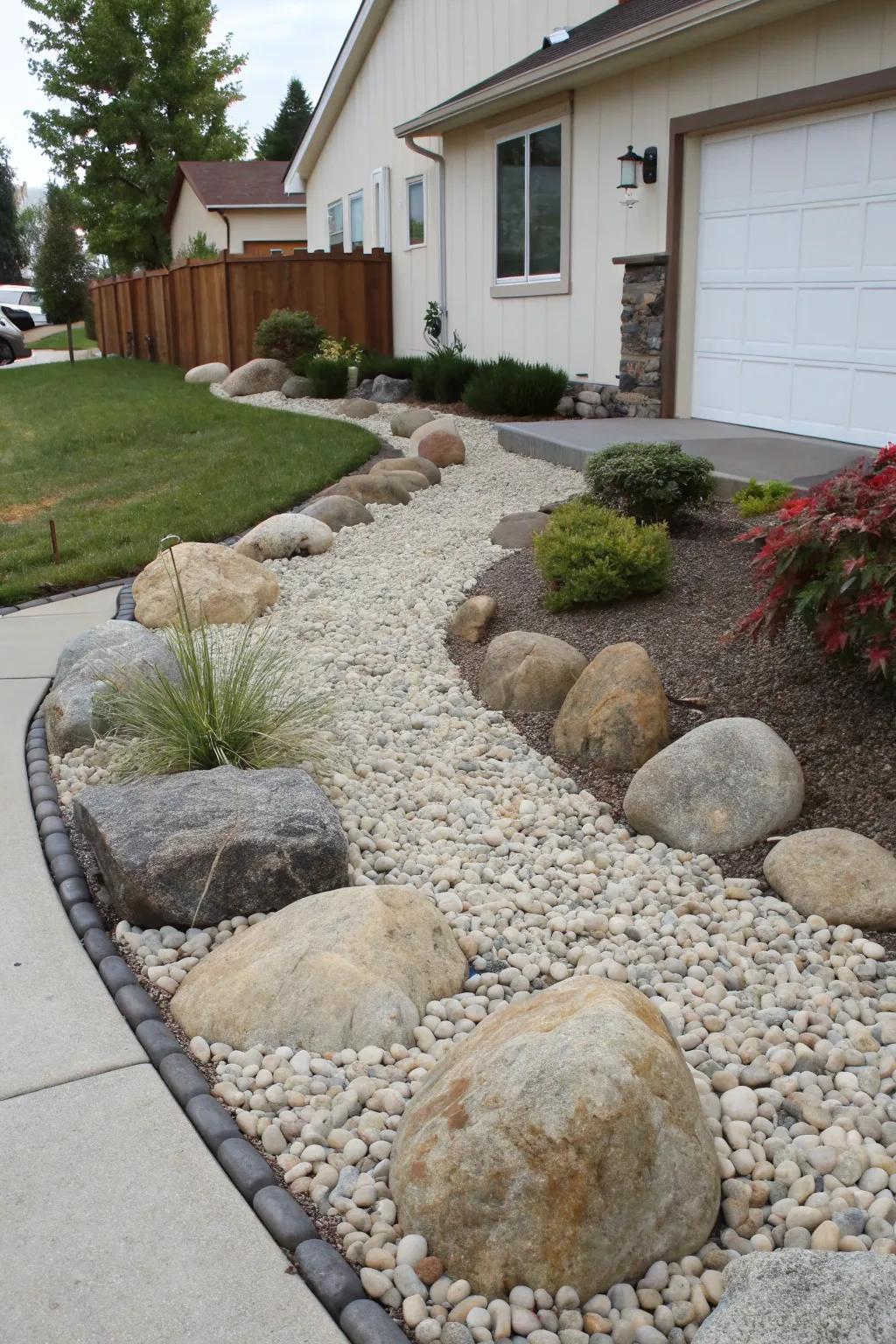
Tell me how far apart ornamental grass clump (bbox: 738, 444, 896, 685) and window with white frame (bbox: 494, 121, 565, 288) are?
8.21 m

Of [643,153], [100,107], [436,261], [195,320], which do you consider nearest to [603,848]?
[643,153]

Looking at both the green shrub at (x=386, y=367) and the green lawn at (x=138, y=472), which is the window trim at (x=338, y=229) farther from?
the green shrub at (x=386, y=367)

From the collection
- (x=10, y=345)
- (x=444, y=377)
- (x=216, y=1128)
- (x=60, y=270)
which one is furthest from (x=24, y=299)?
(x=216, y=1128)

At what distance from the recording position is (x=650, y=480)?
243 inches

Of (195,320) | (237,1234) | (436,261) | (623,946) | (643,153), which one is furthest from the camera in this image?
(195,320)

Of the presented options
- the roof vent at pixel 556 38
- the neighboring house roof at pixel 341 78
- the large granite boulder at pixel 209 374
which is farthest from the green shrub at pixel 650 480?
the neighboring house roof at pixel 341 78

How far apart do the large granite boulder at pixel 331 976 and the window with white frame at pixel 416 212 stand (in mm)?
13725

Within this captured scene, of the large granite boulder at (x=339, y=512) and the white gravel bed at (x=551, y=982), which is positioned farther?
the large granite boulder at (x=339, y=512)

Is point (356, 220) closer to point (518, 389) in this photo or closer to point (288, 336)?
point (288, 336)

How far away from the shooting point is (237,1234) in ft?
7.34

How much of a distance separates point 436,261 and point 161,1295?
14.3m

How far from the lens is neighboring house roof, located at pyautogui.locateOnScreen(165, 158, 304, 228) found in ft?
95.8

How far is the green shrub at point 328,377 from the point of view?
14.5 metres

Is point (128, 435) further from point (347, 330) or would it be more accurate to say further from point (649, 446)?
point (649, 446)
